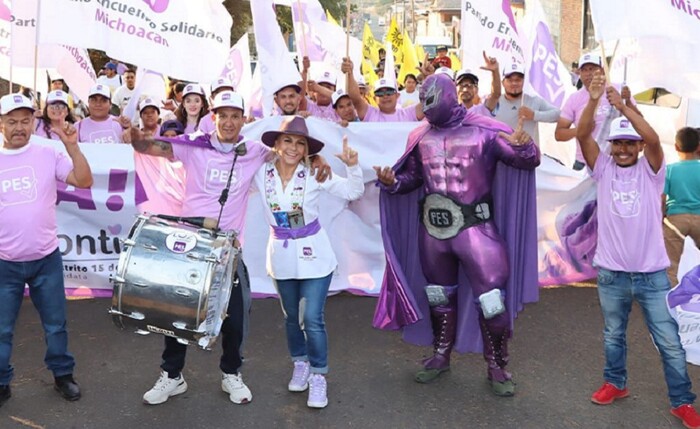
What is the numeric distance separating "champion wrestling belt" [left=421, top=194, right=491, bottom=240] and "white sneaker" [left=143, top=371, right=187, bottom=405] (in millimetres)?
1817

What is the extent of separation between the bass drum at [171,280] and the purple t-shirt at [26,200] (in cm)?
69

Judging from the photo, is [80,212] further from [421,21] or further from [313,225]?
[421,21]

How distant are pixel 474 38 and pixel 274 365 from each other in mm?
3778

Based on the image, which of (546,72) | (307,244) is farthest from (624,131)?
(546,72)

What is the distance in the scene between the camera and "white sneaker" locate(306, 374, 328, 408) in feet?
14.9

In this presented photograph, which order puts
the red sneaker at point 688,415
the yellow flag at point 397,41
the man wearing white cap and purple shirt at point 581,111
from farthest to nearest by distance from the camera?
1. the yellow flag at point 397,41
2. the man wearing white cap and purple shirt at point 581,111
3. the red sneaker at point 688,415

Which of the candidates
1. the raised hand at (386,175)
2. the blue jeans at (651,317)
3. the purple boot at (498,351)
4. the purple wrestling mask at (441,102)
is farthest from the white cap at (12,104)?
the blue jeans at (651,317)

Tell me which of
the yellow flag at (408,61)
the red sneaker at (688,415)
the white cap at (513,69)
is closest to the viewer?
the red sneaker at (688,415)

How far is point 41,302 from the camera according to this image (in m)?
4.61

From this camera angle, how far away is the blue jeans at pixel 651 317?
4.29 meters

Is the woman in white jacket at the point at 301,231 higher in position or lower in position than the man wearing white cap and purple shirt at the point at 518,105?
lower

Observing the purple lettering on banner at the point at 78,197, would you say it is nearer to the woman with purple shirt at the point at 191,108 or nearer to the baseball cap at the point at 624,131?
the woman with purple shirt at the point at 191,108

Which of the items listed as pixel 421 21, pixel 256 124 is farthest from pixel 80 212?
pixel 421 21

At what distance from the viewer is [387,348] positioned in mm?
5539
